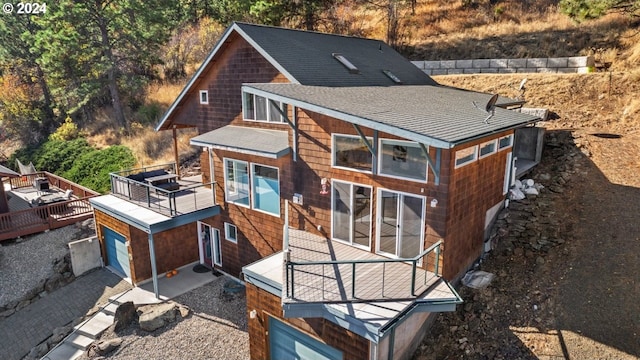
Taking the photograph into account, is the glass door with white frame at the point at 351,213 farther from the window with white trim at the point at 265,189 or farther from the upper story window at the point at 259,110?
the upper story window at the point at 259,110

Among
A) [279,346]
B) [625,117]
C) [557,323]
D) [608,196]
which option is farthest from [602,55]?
[279,346]

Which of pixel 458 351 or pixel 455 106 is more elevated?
pixel 455 106

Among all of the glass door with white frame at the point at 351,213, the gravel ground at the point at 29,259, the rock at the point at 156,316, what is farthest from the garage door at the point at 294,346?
the gravel ground at the point at 29,259

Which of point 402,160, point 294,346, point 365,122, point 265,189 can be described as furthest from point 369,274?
point 265,189

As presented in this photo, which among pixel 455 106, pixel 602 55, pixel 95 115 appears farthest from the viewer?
pixel 95 115

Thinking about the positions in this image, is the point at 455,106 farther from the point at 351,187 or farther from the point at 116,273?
the point at 116,273

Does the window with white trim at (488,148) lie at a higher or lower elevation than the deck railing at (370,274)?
higher

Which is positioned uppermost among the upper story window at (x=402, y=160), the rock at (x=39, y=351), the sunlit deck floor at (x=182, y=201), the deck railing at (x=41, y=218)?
the upper story window at (x=402, y=160)
